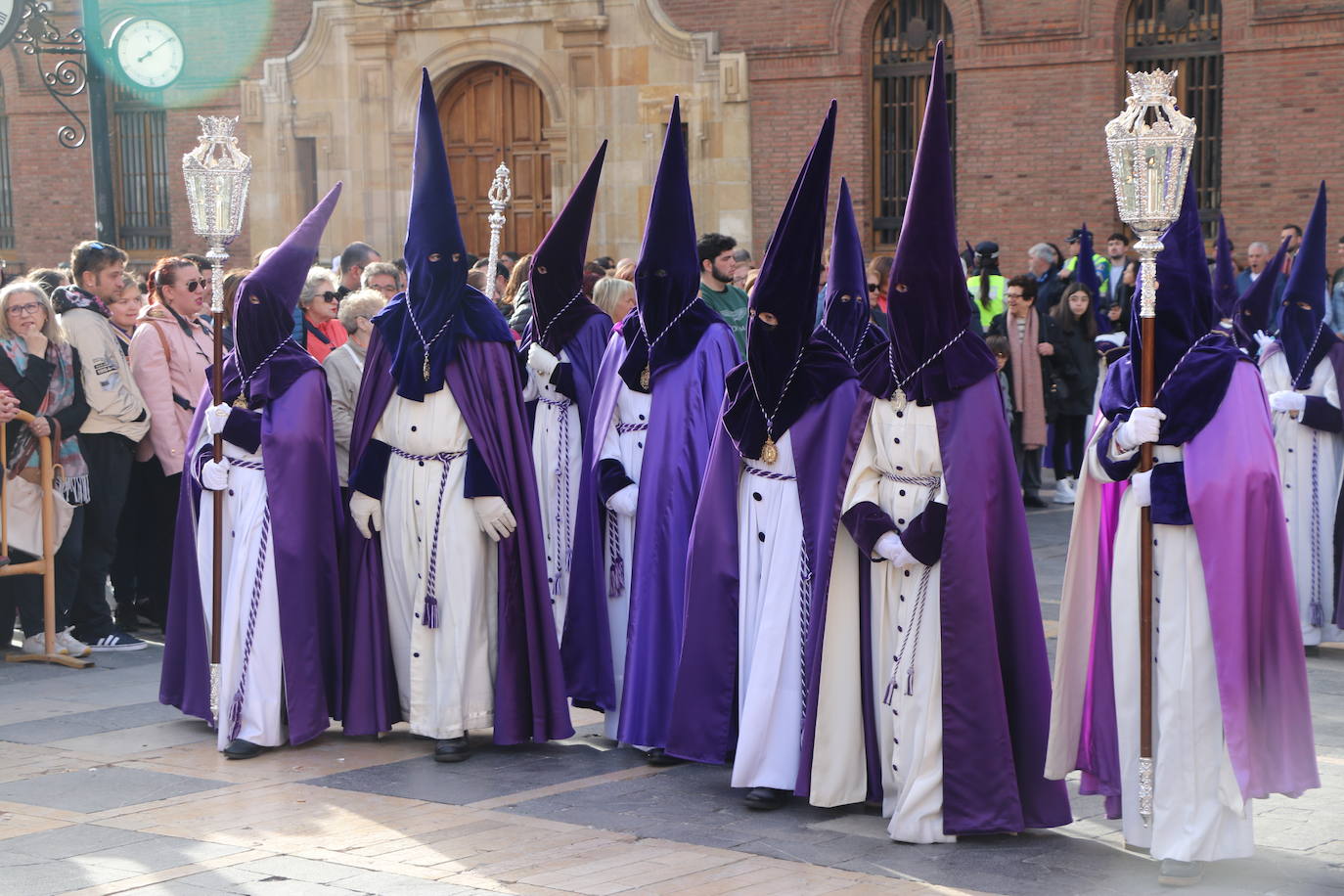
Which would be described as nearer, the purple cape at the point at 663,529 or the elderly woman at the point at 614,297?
the purple cape at the point at 663,529

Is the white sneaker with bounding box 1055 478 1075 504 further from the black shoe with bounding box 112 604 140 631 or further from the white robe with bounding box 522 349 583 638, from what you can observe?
the black shoe with bounding box 112 604 140 631

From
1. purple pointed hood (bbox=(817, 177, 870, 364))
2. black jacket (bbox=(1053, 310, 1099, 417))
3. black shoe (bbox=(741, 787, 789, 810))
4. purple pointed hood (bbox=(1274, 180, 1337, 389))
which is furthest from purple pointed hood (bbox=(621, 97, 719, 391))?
black jacket (bbox=(1053, 310, 1099, 417))

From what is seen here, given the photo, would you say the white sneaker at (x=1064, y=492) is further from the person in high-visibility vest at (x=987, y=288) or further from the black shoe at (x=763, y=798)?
the black shoe at (x=763, y=798)

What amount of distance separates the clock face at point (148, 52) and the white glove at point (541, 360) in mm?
8731

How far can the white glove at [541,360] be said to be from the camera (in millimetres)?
8531

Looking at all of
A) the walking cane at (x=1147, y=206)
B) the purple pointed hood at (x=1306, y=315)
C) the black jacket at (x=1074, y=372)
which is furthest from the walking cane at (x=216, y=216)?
the black jacket at (x=1074, y=372)

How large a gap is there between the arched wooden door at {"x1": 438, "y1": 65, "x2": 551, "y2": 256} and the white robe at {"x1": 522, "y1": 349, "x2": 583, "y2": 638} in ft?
45.3

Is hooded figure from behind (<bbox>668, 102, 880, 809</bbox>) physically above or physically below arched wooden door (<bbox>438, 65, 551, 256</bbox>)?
below

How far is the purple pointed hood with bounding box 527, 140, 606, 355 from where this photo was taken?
8484mm

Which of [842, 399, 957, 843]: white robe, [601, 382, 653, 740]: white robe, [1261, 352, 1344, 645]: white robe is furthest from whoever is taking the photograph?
[1261, 352, 1344, 645]: white robe

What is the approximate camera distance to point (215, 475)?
7703mm

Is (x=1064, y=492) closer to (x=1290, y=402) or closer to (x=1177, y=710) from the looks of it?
(x=1290, y=402)

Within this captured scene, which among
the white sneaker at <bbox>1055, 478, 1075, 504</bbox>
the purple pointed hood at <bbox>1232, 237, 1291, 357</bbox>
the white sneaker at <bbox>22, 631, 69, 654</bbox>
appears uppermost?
the purple pointed hood at <bbox>1232, 237, 1291, 357</bbox>

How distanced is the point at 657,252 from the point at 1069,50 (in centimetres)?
1291
